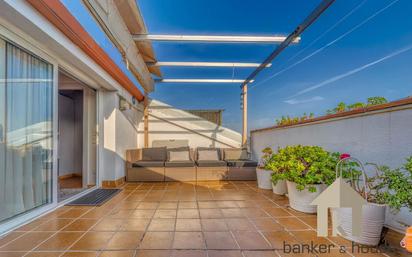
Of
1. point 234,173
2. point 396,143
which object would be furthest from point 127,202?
point 396,143

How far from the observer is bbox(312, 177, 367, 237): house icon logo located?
7.03 ft

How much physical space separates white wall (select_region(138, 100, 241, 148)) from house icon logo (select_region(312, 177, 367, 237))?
4.94 meters

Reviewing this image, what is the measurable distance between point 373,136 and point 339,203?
0.95 meters

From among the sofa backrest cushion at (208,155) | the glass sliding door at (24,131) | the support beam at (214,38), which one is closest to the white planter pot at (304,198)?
the support beam at (214,38)

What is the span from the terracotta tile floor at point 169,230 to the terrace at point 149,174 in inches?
0.8

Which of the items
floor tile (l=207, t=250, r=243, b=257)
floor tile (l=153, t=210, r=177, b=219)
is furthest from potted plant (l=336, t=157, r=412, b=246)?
floor tile (l=153, t=210, r=177, b=219)

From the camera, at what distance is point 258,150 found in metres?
6.18

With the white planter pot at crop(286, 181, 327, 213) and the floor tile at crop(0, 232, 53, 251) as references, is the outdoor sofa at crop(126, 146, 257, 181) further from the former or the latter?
the floor tile at crop(0, 232, 53, 251)

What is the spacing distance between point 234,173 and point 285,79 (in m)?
2.78

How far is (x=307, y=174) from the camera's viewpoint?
301 centimetres

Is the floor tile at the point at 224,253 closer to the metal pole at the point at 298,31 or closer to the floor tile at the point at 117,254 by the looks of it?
the floor tile at the point at 117,254

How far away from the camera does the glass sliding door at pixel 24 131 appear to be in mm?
2309

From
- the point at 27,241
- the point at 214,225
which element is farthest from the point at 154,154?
the point at 27,241

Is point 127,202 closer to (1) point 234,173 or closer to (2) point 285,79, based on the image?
(1) point 234,173
